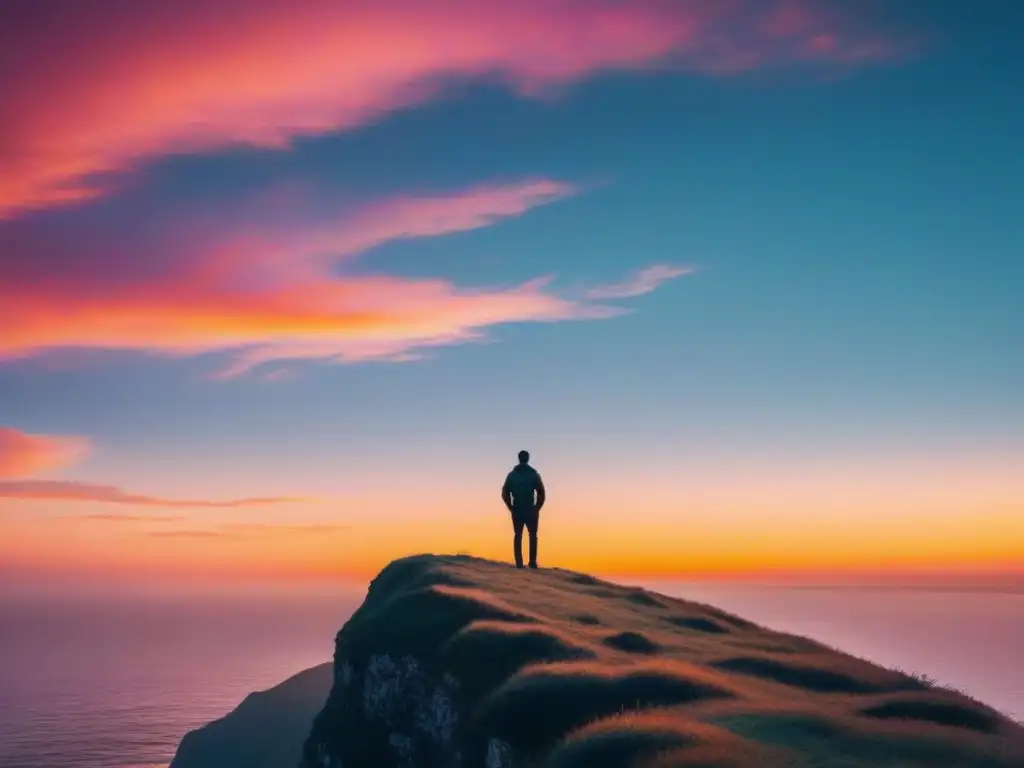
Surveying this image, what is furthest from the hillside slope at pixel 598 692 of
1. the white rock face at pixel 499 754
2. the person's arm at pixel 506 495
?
the person's arm at pixel 506 495

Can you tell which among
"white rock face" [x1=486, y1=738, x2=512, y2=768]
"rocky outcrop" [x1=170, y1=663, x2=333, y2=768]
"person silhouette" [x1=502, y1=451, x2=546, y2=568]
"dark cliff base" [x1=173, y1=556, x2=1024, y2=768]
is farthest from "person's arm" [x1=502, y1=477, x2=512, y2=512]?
"rocky outcrop" [x1=170, y1=663, x2=333, y2=768]

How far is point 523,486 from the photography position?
43.4m

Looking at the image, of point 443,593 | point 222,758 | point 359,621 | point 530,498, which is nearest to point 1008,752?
point 443,593

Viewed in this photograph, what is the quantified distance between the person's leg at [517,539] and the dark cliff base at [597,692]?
148 centimetres

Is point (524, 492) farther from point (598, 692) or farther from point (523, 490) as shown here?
point (598, 692)

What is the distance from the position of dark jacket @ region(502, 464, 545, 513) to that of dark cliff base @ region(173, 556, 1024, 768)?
353 cm

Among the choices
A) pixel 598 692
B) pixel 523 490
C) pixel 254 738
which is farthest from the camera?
pixel 254 738

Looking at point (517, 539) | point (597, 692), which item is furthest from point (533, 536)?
point (597, 692)

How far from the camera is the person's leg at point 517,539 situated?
44.4 m

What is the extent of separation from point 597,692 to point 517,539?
70.0ft

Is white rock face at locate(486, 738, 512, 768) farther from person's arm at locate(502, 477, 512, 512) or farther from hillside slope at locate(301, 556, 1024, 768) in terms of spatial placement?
person's arm at locate(502, 477, 512, 512)

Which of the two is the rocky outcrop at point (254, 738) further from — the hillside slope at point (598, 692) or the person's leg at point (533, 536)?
the hillside slope at point (598, 692)

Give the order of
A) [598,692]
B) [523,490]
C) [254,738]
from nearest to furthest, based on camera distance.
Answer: [598,692], [523,490], [254,738]

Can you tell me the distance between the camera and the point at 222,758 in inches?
7101
